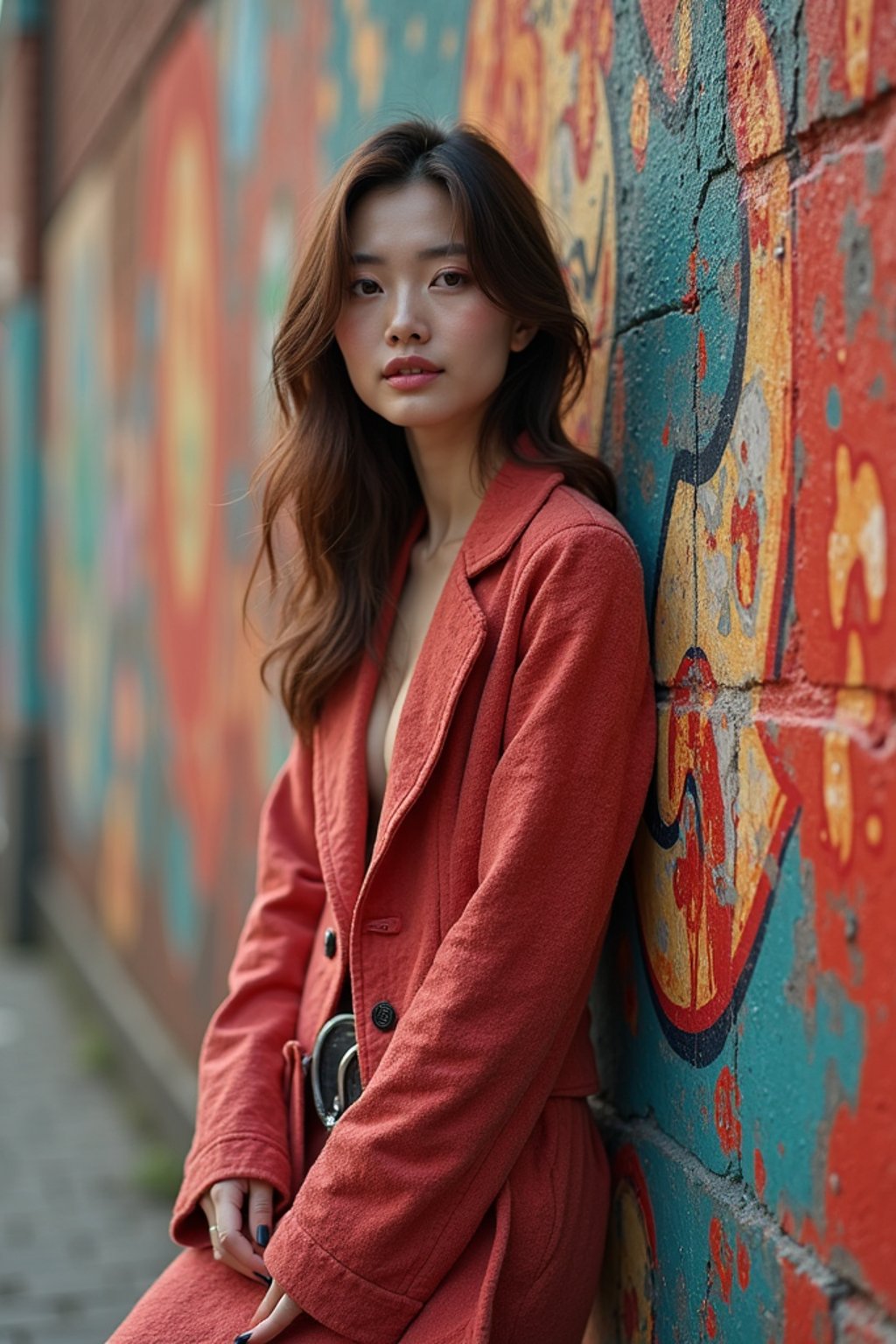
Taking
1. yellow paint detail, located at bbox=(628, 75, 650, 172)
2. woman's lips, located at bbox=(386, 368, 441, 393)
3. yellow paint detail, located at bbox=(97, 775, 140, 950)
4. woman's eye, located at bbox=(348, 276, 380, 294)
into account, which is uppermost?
yellow paint detail, located at bbox=(628, 75, 650, 172)

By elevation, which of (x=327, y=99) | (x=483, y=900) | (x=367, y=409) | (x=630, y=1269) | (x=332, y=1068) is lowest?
(x=630, y=1269)

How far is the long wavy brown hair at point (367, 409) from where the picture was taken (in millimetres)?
2105

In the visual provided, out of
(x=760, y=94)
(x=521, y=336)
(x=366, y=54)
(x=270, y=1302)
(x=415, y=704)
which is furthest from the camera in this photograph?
(x=366, y=54)

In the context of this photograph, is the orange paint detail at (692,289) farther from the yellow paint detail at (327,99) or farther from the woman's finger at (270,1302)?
the yellow paint detail at (327,99)

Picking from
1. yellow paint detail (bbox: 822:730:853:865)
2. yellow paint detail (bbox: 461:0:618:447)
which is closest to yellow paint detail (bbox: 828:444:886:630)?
yellow paint detail (bbox: 822:730:853:865)

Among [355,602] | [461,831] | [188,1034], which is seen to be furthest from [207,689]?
[461,831]

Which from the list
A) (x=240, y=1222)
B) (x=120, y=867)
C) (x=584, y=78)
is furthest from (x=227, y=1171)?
(x=120, y=867)

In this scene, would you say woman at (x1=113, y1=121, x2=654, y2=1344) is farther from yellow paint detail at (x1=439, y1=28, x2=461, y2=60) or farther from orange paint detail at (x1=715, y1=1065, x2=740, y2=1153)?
yellow paint detail at (x1=439, y1=28, x2=461, y2=60)

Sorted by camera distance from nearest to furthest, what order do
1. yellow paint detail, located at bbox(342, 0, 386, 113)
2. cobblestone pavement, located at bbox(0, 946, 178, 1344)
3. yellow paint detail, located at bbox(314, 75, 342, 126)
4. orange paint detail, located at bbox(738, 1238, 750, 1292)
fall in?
orange paint detail, located at bbox(738, 1238, 750, 1292) < yellow paint detail, located at bbox(342, 0, 386, 113) < yellow paint detail, located at bbox(314, 75, 342, 126) < cobblestone pavement, located at bbox(0, 946, 178, 1344)

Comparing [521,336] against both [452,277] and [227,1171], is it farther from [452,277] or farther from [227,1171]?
[227,1171]

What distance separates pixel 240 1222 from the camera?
217 cm

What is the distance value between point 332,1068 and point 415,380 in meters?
0.98

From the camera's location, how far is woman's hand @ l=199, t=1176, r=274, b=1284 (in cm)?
213

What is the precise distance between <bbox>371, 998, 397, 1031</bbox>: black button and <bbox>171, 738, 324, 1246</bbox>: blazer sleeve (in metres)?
0.31
